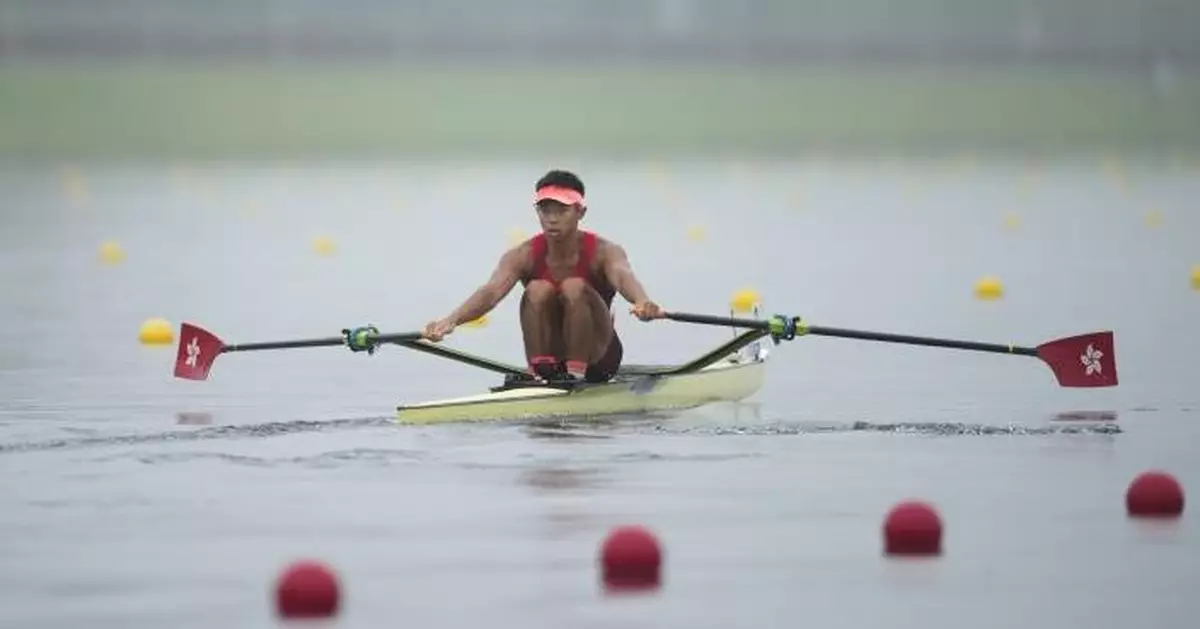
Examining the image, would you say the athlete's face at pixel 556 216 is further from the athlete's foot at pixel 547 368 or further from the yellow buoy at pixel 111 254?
the yellow buoy at pixel 111 254

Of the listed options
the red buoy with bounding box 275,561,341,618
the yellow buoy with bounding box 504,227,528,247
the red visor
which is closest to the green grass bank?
the yellow buoy with bounding box 504,227,528,247

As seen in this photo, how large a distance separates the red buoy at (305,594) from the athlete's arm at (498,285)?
17.2ft

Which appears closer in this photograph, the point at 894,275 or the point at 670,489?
the point at 670,489

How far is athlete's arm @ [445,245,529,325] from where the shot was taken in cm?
1389

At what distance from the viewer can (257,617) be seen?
8.69m

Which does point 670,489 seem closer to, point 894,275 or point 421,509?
point 421,509

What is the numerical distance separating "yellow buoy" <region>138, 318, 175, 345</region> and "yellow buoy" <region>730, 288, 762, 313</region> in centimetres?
403

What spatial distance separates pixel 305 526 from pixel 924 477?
2.52 metres

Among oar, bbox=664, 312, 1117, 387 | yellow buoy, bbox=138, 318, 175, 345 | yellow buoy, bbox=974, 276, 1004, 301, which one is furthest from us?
yellow buoy, bbox=974, 276, 1004, 301

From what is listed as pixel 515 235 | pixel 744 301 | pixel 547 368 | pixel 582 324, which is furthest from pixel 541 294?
pixel 515 235

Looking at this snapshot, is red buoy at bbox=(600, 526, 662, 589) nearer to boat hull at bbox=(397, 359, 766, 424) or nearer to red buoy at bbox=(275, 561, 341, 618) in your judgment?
red buoy at bbox=(275, 561, 341, 618)

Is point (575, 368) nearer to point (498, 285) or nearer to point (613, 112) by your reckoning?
point (498, 285)

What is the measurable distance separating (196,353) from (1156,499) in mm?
5815

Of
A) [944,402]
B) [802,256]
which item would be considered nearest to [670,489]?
[944,402]
